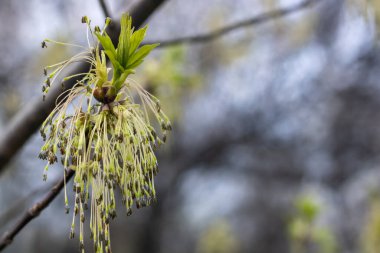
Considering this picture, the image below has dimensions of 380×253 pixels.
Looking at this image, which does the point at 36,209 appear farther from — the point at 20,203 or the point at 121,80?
the point at 20,203

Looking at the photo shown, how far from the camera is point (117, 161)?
0.76m

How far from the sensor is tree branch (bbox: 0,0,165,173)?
1.11 metres

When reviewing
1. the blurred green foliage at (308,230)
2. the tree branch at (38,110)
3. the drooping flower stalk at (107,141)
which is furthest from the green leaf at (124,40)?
the blurred green foliage at (308,230)

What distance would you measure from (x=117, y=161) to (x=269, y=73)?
551 centimetres

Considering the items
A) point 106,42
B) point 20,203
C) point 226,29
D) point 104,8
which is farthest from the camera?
point 20,203

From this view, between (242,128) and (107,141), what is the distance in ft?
21.9

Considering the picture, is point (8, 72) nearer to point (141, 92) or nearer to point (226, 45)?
point (226, 45)

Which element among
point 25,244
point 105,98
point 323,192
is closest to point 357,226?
point 323,192

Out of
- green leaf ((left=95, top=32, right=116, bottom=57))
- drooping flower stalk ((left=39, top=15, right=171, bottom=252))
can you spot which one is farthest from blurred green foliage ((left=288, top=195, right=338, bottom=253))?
green leaf ((left=95, top=32, right=116, bottom=57))

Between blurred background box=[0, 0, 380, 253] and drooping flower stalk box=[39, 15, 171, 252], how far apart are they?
2.10 meters

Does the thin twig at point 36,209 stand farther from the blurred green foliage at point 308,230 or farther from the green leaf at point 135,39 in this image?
the blurred green foliage at point 308,230

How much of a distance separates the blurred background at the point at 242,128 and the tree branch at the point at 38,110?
1.61m

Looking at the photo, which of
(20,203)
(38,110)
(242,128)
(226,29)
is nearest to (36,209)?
(38,110)

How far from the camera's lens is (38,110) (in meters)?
1.25
